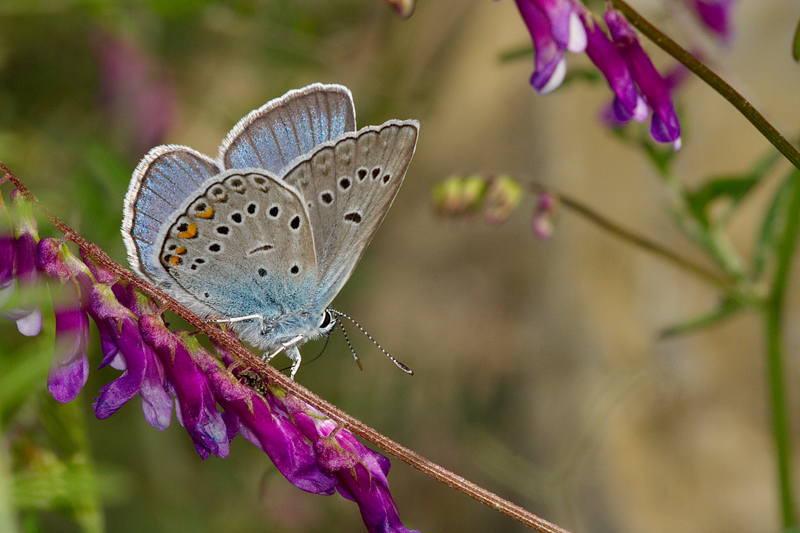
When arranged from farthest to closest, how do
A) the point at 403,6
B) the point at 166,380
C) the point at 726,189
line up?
the point at 726,189 < the point at 403,6 < the point at 166,380

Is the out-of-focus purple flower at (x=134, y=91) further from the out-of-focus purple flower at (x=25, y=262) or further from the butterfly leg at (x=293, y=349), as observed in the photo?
the out-of-focus purple flower at (x=25, y=262)

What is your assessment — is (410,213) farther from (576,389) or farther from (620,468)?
(620,468)

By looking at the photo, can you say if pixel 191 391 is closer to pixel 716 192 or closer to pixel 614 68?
pixel 614 68

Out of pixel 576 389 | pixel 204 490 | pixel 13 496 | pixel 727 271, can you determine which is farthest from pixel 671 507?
pixel 13 496

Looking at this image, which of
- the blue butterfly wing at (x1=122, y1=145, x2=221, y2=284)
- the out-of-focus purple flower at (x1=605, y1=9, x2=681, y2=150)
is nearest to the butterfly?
the blue butterfly wing at (x1=122, y1=145, x2=221, y2=284)

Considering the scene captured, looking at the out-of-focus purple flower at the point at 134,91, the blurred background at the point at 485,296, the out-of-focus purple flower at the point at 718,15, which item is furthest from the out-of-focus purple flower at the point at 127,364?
the out-of-focus purple flower at the point at 134,91

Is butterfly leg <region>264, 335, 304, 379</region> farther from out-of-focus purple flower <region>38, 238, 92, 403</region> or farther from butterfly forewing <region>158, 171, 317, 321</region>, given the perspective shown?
out-of-focus purple flower <region>38, 238, 92, 403</region>

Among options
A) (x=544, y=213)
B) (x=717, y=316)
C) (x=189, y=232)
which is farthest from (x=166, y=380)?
(x=717, y=316)
